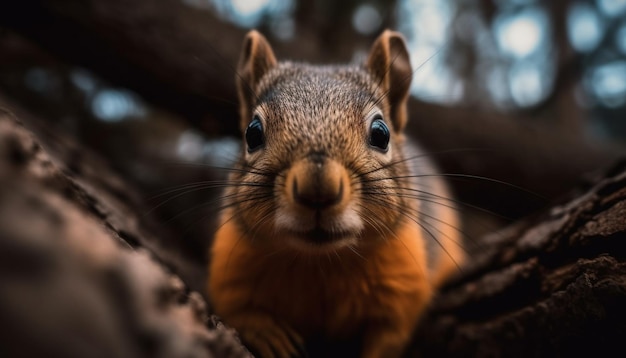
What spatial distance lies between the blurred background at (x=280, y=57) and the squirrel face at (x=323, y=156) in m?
1.17

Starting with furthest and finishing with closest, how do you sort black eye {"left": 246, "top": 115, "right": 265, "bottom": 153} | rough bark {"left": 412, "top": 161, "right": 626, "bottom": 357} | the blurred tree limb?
the blurred tree limb < black eye {"left": 246, "top": 115, "right": 265, "bottom": 153} < rough bark {"left": 412, "top": 161, "right": 626, "bottom": 357}

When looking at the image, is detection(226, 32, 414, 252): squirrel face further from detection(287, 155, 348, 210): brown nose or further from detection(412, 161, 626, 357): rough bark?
detection(412, 161, 626, 357): rough bark

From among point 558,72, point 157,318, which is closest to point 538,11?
point 558,72

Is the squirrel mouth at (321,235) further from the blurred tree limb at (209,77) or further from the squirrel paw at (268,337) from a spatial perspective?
the blurred tree limb at (209,77)

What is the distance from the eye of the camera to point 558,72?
5.29 m

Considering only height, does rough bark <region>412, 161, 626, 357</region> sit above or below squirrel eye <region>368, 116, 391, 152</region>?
below

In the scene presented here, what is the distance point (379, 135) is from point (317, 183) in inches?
24.4

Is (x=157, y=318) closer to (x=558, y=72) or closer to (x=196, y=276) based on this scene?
(x=196, y=276)

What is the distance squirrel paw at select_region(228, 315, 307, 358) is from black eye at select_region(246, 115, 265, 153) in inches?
27.1

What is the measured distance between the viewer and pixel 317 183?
1511 mm

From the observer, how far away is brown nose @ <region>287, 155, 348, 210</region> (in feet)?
4.97

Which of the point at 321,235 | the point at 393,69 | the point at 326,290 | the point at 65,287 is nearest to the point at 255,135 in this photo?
the point at 321,235

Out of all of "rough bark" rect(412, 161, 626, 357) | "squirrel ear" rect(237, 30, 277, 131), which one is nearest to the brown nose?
"rough bark" rect(412, 161, 626, 357)

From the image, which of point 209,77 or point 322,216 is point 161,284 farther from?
point 209,77
